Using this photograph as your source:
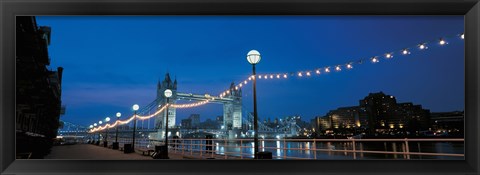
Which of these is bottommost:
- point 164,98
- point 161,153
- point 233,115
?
point 233,115

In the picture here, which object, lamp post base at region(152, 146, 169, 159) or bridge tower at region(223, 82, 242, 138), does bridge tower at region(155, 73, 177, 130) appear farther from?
lamp post base at region(152, 146, 169, 159)

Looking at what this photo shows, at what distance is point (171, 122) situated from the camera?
176 feet

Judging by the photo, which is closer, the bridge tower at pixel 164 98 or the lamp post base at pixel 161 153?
the lamp post base at pixel 161 153

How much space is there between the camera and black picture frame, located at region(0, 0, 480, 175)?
2.79 m

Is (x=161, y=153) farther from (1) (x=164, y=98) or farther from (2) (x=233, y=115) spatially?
(2) (x=233, y=115)
